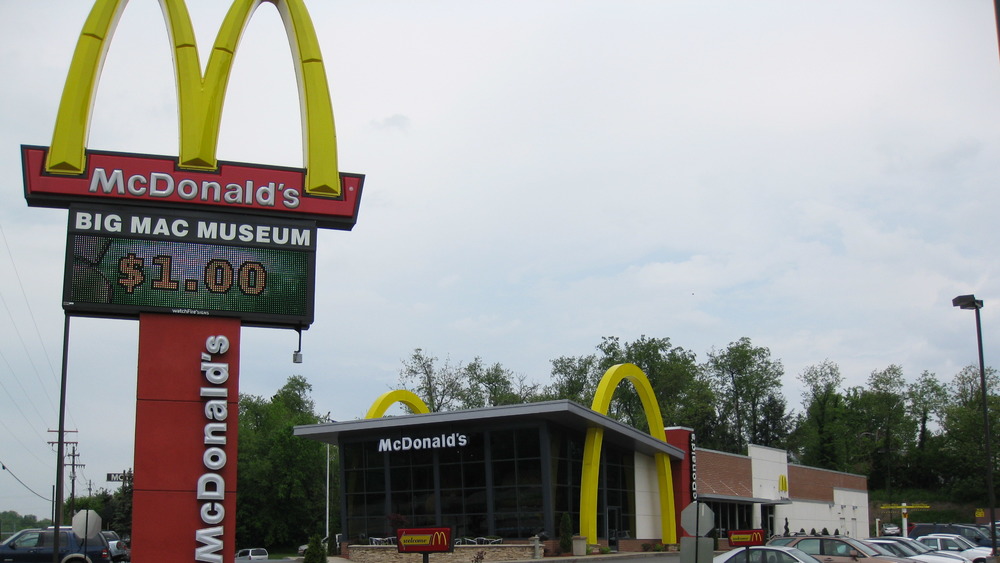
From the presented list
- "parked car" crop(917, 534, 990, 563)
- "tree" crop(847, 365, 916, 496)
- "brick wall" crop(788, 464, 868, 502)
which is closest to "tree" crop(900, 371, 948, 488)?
"tree" crop(847, 365, 916, 496)

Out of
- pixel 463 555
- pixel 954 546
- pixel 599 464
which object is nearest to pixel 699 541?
pixel 954 546

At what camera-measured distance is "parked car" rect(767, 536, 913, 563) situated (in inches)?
900

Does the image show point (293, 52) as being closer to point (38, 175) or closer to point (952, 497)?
point (38, 175)

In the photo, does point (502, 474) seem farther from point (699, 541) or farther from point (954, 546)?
point (699, 541)

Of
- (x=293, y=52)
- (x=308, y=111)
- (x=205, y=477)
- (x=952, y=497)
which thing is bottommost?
(x=952, y=497)

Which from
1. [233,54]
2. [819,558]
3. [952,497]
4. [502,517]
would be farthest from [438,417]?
[952,497]

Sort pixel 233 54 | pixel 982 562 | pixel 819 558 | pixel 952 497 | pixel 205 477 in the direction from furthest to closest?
pixel 952 497 → pixel 982 562 → pixel 819 558 → pixel 233 54 → pixel 205 477

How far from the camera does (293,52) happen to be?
21.1 meters

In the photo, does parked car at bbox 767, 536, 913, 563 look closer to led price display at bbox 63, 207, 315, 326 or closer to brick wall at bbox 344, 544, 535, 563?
brick wall at bbox 344, 544, 535, 563

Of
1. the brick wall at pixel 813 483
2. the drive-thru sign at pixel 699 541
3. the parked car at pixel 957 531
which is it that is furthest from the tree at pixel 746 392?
the drive-thru sign at pixel 699 541

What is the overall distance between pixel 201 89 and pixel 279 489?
6316cm

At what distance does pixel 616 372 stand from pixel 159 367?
24956mm

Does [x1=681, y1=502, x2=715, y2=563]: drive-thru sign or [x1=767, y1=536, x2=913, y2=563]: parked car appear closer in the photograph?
[x1=681, y1=502, x2=715, y2=563]: drive-thru sign

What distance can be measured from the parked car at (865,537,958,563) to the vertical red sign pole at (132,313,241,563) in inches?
741
